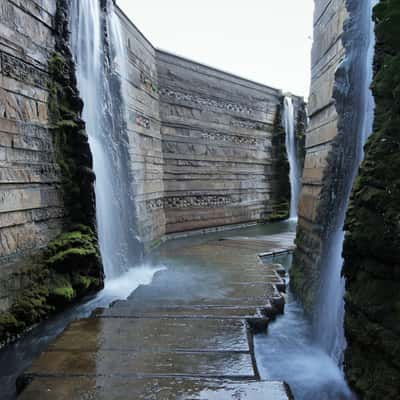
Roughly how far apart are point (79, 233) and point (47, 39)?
2412 mm

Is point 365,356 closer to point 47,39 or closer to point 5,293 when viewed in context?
point 5,293

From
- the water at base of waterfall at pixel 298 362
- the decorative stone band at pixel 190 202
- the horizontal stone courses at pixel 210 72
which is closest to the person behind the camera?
the water at base of waterfall at pixel 298 362

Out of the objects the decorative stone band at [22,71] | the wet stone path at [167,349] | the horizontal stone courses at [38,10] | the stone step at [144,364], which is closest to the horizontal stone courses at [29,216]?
the wet stone path at [167,349]

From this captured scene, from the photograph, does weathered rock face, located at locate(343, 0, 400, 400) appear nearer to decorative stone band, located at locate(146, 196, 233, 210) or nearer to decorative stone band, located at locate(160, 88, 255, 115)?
decorative stone band, located at locate(146, 196, 233, 210)

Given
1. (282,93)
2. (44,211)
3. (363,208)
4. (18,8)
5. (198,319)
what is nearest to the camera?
(363,208)

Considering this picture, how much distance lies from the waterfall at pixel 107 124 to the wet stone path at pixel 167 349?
56.9 inches

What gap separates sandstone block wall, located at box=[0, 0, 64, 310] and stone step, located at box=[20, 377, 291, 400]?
1689 mm

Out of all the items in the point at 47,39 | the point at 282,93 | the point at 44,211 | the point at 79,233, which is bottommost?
the point at 79,233

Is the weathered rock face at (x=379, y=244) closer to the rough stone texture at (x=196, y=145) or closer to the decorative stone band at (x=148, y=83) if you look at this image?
the rough stone texture at (x=196, y=145)

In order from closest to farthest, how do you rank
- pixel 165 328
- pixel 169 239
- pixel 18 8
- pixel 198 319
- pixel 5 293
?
pixel 165 328, pixel 198 319, pixel 5 293, pixel 18 8, pixel 169 239

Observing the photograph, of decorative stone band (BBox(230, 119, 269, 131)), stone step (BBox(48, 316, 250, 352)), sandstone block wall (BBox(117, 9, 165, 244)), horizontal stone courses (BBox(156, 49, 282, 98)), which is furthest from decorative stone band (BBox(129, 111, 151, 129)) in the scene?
stone step (BBox(48, 316, 250, 352))

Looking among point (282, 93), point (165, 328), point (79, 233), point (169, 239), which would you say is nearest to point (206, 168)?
point (169, 239)

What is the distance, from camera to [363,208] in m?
2.55

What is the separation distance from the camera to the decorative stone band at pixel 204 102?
9.51 metres
